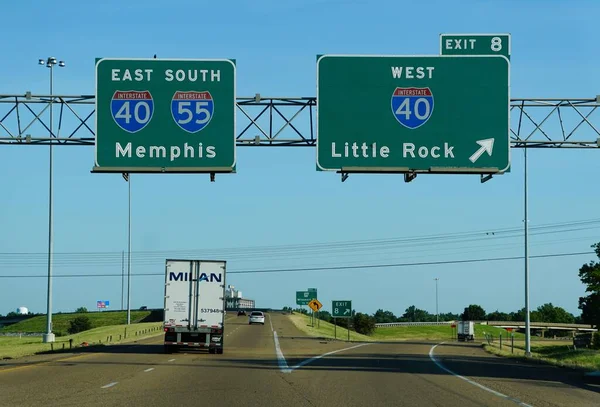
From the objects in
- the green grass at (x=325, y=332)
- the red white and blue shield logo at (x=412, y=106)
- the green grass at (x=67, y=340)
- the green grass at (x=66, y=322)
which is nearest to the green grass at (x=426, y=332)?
the green grass at (x=325, y=332)

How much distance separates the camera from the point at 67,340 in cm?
6072

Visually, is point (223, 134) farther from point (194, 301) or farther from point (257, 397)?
A: point (194, 301)

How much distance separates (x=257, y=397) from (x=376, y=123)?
9.23 metres

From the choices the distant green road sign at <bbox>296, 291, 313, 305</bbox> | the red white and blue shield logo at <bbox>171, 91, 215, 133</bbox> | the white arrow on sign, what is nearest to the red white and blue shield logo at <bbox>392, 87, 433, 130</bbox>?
the white arrow on sign

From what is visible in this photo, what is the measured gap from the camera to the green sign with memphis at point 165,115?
978 inches

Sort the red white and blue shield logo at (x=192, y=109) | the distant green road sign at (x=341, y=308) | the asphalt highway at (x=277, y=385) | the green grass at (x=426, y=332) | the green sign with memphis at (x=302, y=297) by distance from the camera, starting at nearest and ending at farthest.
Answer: the asphalt highway at (x=277, y=385), the red white and blue shield logo at (x=192, y=109), the distant green road sign at (x=341, y=308), the green sign with memphis at (x=302, y=297), the green grass at (x=426, y=332)

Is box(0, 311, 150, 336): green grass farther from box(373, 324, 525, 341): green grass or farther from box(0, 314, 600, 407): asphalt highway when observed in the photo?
box(0, 314, 600, 407): asphalt highway

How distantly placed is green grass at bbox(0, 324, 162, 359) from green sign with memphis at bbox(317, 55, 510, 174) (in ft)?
65.5

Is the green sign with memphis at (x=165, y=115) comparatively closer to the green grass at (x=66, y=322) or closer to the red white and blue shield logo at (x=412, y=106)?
the red white and blue shield logo at (x=412, y=106)

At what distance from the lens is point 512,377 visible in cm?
2753

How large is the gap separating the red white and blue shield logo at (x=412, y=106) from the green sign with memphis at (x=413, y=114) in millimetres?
27

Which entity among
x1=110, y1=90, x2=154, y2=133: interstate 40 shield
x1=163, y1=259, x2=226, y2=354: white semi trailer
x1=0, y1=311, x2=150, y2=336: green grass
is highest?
x1=110, y1=90, x2=154, y2=133: interstate 40 shield

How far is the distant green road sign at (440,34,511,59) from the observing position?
25.5m

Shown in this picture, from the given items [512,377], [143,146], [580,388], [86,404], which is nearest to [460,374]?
[512,377]
